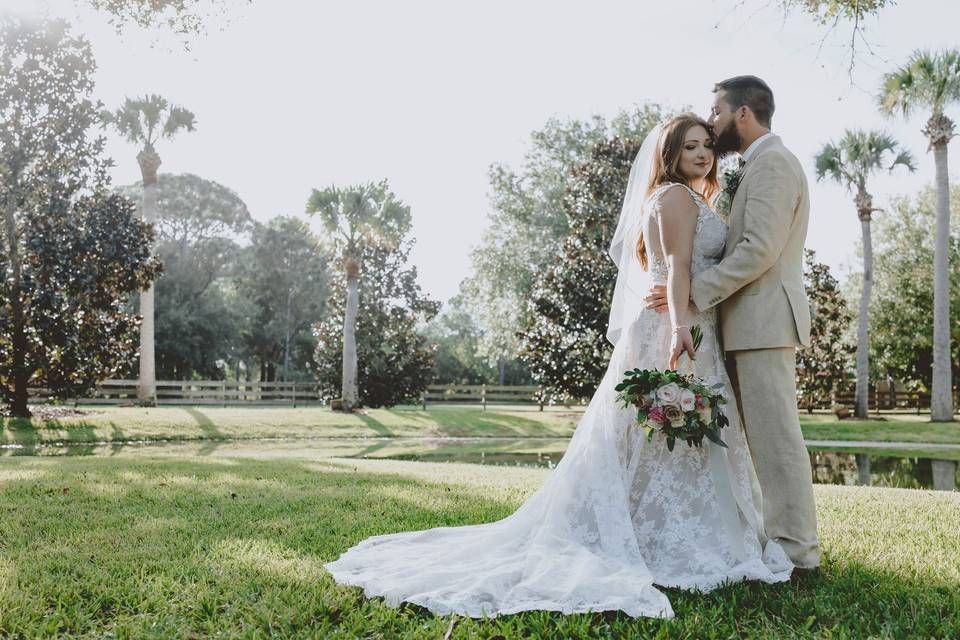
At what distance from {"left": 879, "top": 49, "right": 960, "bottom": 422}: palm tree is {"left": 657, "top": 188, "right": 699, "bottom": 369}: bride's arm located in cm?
2305

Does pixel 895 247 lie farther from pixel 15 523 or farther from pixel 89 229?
pixel 15 523

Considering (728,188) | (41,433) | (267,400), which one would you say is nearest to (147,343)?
(41,433)

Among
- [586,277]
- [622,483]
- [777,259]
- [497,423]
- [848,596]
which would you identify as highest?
[586,277]

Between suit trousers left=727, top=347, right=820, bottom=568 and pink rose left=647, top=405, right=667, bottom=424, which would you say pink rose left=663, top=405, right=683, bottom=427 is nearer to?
pink rose left=647, top=405, right=667, bottom=424

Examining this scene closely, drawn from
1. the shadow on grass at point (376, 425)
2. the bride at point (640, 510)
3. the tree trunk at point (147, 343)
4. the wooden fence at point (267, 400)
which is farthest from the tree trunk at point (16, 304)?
the bride at point (640, 510)

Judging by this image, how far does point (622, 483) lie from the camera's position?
3805 mm

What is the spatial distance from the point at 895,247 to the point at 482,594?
114ft

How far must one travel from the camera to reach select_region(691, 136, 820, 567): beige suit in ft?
12.1

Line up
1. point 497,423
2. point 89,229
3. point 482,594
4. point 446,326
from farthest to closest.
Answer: point 446,326 < point 497,423 < point 89,229 < point 482,594

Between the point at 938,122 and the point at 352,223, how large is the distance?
68.3 ft

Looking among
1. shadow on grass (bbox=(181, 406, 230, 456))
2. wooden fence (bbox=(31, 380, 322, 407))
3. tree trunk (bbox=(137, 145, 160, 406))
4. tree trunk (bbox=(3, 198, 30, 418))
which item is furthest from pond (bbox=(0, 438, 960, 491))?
wooden fence (bbox=(31, 380, 322, 407))

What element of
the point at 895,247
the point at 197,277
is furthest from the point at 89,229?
the point at 895,247

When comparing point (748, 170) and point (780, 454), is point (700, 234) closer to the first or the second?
point (748, 170)

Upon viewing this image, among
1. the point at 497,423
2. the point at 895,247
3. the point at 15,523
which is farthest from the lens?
the point at 895,247
